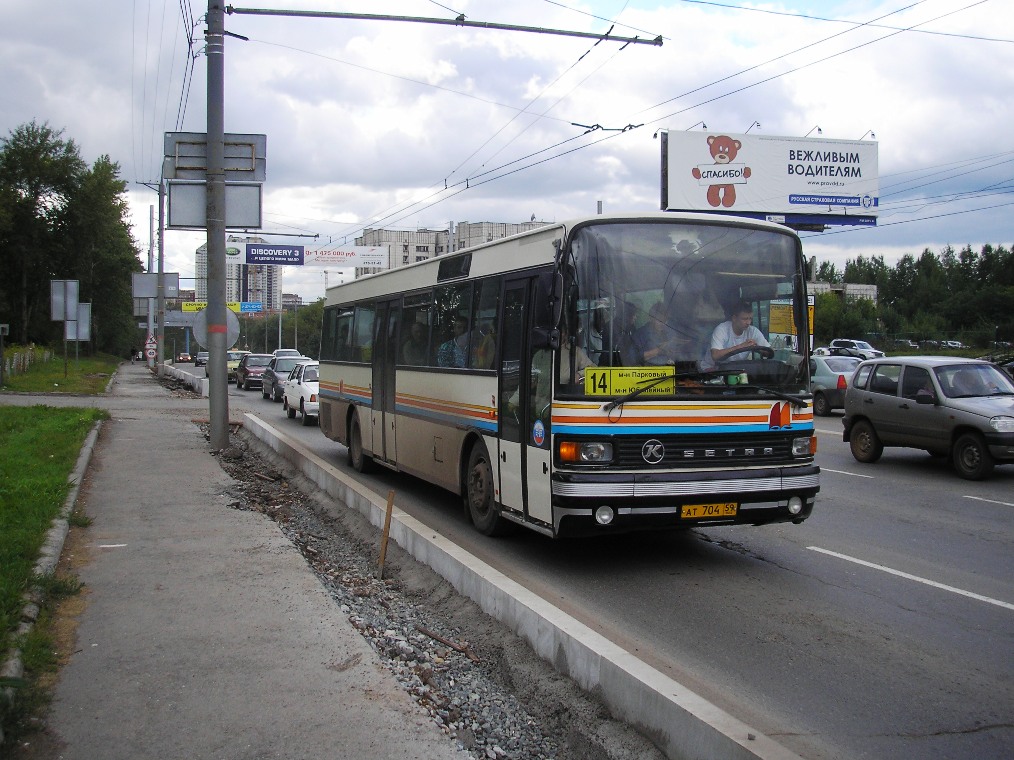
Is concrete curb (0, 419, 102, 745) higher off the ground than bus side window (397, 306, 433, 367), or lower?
lower

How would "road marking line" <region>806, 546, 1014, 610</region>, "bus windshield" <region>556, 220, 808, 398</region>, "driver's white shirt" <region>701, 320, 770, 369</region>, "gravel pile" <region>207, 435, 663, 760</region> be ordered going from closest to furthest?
"gravel pile" <region>207, 435, 663, 760</region>
"road marking line" <region>806, 546, 1014, 610</region>
"bus windshield" <region>556, 220, 808, 398</region>
"driver's white shirt" <region>701, 320, 770, 369</region>

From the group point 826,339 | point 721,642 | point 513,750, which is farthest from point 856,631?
point 826,339

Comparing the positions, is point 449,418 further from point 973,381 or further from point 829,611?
point 973,381

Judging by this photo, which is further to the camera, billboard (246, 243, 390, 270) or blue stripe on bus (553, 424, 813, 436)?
billboard (246, 243, 390, 270)

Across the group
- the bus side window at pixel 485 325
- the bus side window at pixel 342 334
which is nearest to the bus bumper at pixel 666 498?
the bus side window at pixel 485 325

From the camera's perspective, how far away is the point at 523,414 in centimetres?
824

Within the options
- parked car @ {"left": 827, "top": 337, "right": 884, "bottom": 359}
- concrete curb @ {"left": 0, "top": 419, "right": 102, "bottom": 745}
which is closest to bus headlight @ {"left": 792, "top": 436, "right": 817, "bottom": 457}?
concrete curb @ {"left": 0, "top": 419, "right": 102, "bottom": 745}

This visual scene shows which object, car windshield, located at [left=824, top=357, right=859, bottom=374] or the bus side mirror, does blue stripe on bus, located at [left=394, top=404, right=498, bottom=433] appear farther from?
car windshield, located at [left=824, top=357, right=859, bottom=374]

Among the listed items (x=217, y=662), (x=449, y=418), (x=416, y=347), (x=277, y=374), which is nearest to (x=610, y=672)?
(x=217, y=662)

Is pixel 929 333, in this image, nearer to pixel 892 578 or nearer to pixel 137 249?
pixel 892 578

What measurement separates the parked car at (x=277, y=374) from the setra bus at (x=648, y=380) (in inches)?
1017

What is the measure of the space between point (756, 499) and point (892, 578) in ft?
4.45

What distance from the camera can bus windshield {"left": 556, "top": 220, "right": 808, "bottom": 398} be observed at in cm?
742

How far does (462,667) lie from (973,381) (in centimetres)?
1128
